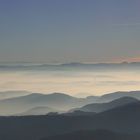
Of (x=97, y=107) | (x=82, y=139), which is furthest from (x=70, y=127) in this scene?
(x=97, y=107)

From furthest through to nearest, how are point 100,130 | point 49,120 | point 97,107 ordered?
point 97,107 → point 49,120 → point 100,130

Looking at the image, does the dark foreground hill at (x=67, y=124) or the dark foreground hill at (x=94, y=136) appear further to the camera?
the dark foreground hill at (x=67, y=124)

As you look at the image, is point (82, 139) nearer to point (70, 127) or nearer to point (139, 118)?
point (70, 127)

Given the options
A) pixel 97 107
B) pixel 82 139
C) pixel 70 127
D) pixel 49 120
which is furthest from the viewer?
pixel 97 107

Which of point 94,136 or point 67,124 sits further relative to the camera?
point 67,124

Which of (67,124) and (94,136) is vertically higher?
(67,124)

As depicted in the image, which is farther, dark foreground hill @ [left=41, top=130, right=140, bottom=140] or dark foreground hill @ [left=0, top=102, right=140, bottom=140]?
dark foreground hill @ [left=0, top=102, right=140, bottom=140]

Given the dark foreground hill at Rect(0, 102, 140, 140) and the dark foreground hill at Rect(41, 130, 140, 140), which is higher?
the dark foreground hill at Rect(0, 102, 140, 140)

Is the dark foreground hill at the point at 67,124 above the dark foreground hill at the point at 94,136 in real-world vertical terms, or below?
above
